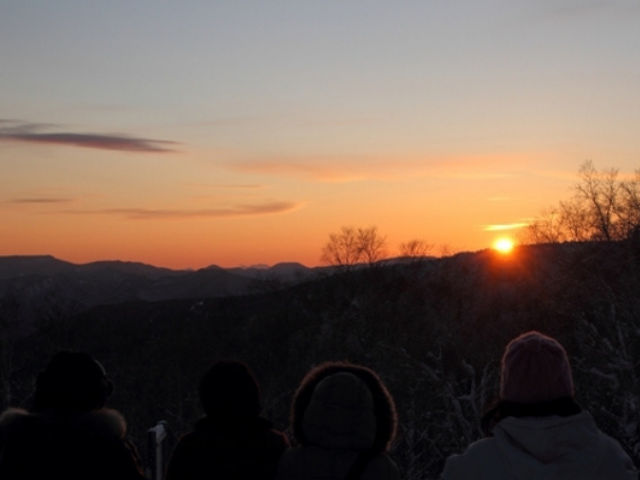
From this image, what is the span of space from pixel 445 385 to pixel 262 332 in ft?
154

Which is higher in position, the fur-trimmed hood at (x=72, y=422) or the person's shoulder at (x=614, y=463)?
the fur-trimmed hood at (x=72, y=422)

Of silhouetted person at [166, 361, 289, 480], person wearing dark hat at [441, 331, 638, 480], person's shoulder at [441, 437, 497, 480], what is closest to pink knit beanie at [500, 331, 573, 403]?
person wearing dark hat at [441, 331, 638, 480]

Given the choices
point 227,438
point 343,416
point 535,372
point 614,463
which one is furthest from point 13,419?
point 614,463

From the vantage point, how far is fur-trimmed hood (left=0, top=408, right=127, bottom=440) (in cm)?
350

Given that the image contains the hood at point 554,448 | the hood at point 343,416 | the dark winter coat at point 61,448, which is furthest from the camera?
the dark winter coat at point 61,448

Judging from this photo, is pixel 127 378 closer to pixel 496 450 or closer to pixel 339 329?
pixel 339 329

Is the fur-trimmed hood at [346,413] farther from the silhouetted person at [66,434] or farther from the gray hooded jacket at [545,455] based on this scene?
the silhouetted person at [66,434]

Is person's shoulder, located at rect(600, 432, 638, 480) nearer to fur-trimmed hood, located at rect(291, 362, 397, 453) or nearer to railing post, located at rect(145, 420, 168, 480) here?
fur-trimmed hood, located at rect(291, 362, 397, 453)

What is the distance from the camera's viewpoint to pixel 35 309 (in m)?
45.0

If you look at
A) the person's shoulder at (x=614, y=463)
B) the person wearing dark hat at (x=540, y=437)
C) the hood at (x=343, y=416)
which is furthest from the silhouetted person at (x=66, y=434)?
the person's shoulder at (x=614, y=463)

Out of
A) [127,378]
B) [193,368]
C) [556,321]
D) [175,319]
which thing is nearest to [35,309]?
[127,378]

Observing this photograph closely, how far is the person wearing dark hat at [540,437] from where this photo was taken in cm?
299

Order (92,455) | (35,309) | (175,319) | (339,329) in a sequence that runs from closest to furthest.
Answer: (92,455)
(35,309)
(339,329)
(175,319)

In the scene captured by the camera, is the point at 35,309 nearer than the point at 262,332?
Yes
